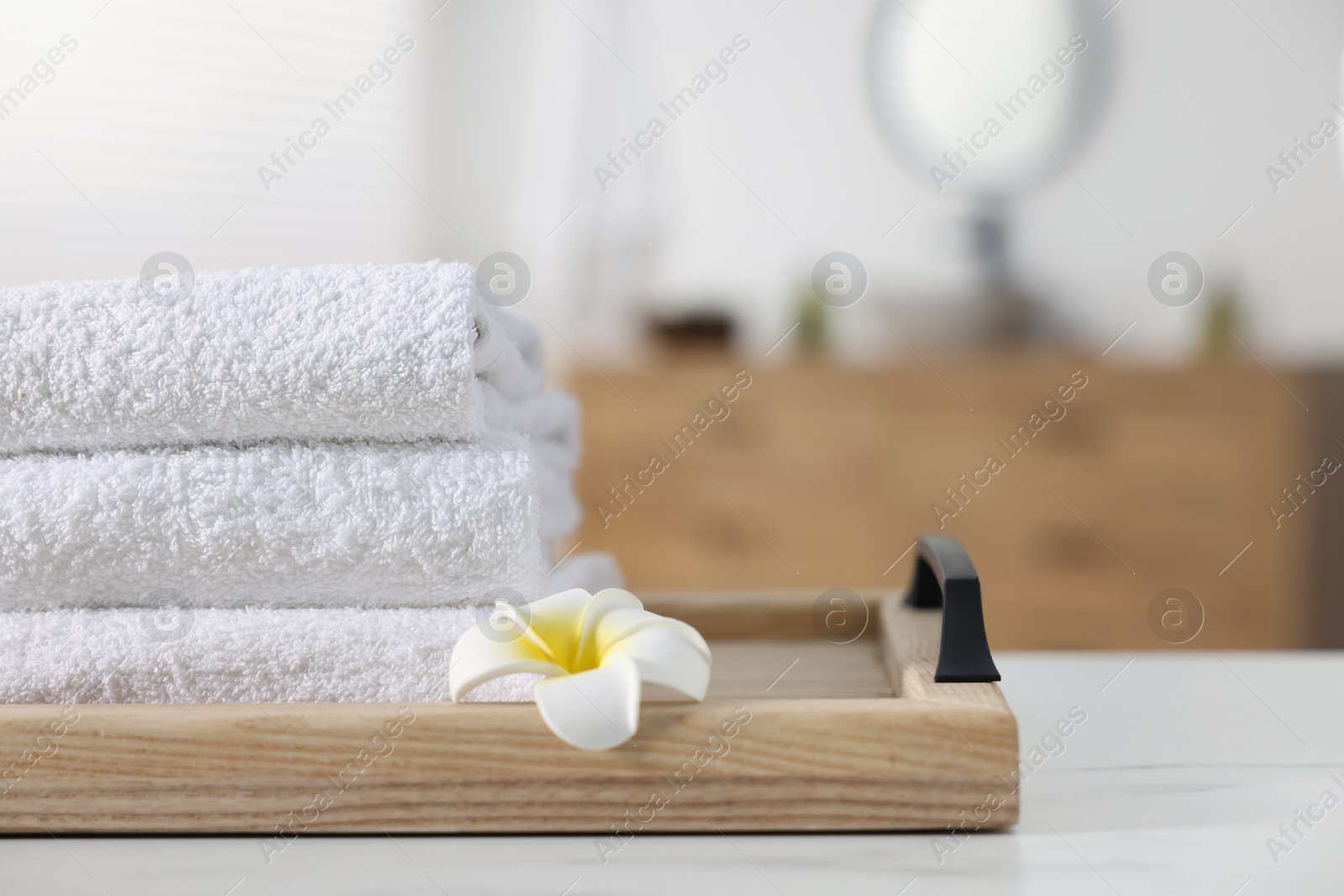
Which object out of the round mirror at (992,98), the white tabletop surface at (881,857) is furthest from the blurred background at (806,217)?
the white tabletop surface at (881,857)

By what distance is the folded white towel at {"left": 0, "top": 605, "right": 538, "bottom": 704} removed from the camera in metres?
0.39

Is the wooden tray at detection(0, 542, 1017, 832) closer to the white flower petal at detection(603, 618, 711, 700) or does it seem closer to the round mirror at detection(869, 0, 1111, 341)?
the white flower petal at detection(603, 618, 711, 700)

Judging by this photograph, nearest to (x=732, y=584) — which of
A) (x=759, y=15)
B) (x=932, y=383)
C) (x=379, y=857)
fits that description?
(x=932, y=383)

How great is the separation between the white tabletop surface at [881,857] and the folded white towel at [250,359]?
158mm

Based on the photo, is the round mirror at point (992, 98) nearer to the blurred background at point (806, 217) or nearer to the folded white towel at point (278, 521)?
the blurred background at point (806, 217)

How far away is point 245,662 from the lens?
388 mm

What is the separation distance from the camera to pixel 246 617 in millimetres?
393

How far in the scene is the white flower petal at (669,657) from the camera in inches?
13.6

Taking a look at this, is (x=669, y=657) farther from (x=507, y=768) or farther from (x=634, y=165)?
(x=634, y=165)

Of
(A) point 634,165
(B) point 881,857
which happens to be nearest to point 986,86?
(A) point 634,165

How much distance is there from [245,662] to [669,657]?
0.18 metres

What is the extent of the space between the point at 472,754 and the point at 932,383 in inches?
47.5

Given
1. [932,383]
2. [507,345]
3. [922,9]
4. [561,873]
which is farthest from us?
[922,9]

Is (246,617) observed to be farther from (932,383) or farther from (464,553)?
(932,383)
